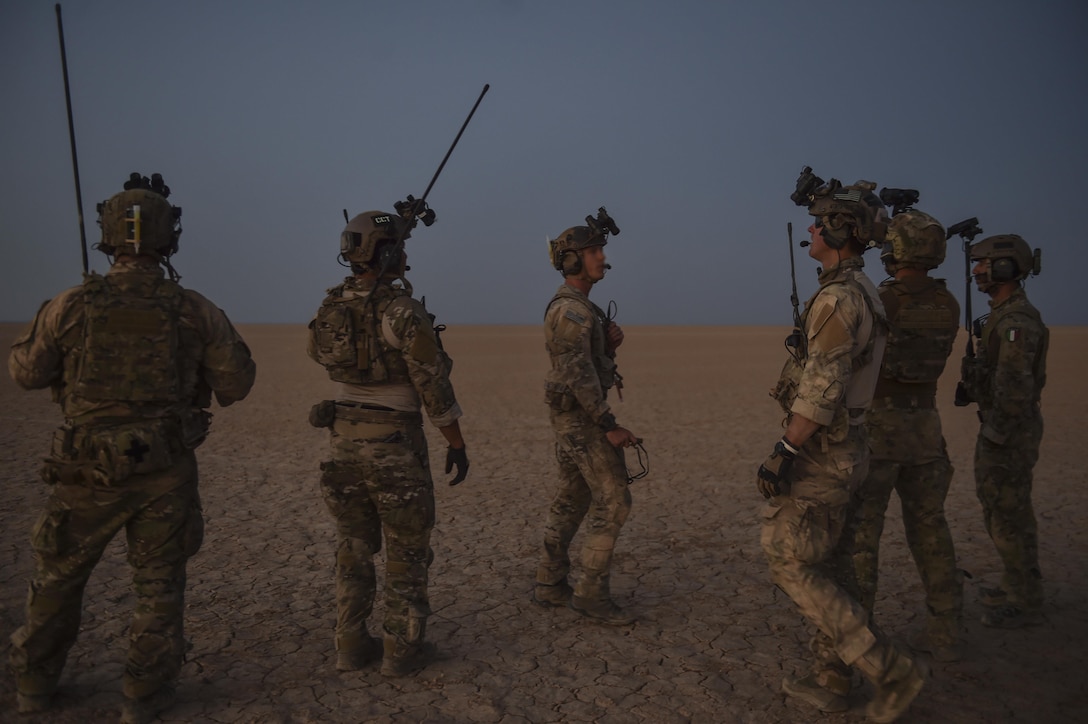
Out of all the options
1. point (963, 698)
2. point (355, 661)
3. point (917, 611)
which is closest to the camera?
point (963, 698)

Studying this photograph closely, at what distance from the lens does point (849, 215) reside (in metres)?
3.92

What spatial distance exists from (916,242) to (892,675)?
2.45 m

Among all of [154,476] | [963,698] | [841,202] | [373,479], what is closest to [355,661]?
[373,479]

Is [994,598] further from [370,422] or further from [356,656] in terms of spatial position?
[370,422]

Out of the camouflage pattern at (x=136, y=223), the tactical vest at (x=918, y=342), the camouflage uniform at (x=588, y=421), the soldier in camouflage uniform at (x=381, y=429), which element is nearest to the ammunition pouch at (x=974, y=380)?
the tactical vest at (x=918, y=342)

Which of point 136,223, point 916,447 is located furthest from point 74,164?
point 916,447

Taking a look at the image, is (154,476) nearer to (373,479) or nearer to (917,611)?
(373,479)

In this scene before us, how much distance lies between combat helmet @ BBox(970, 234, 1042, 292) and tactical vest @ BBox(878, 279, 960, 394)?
101 cm

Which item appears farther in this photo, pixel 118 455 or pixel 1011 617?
pixel 1011 617

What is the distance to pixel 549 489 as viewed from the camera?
911 centimetres

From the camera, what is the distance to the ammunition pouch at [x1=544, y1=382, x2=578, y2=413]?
5.12 metres

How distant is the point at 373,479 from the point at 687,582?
9.42ft

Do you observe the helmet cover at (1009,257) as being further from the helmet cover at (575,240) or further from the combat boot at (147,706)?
the combat boot at (147,706)

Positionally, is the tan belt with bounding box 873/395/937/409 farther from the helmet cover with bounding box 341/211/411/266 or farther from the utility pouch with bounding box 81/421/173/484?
the utility pouch with bounding box 81/421/173/484
